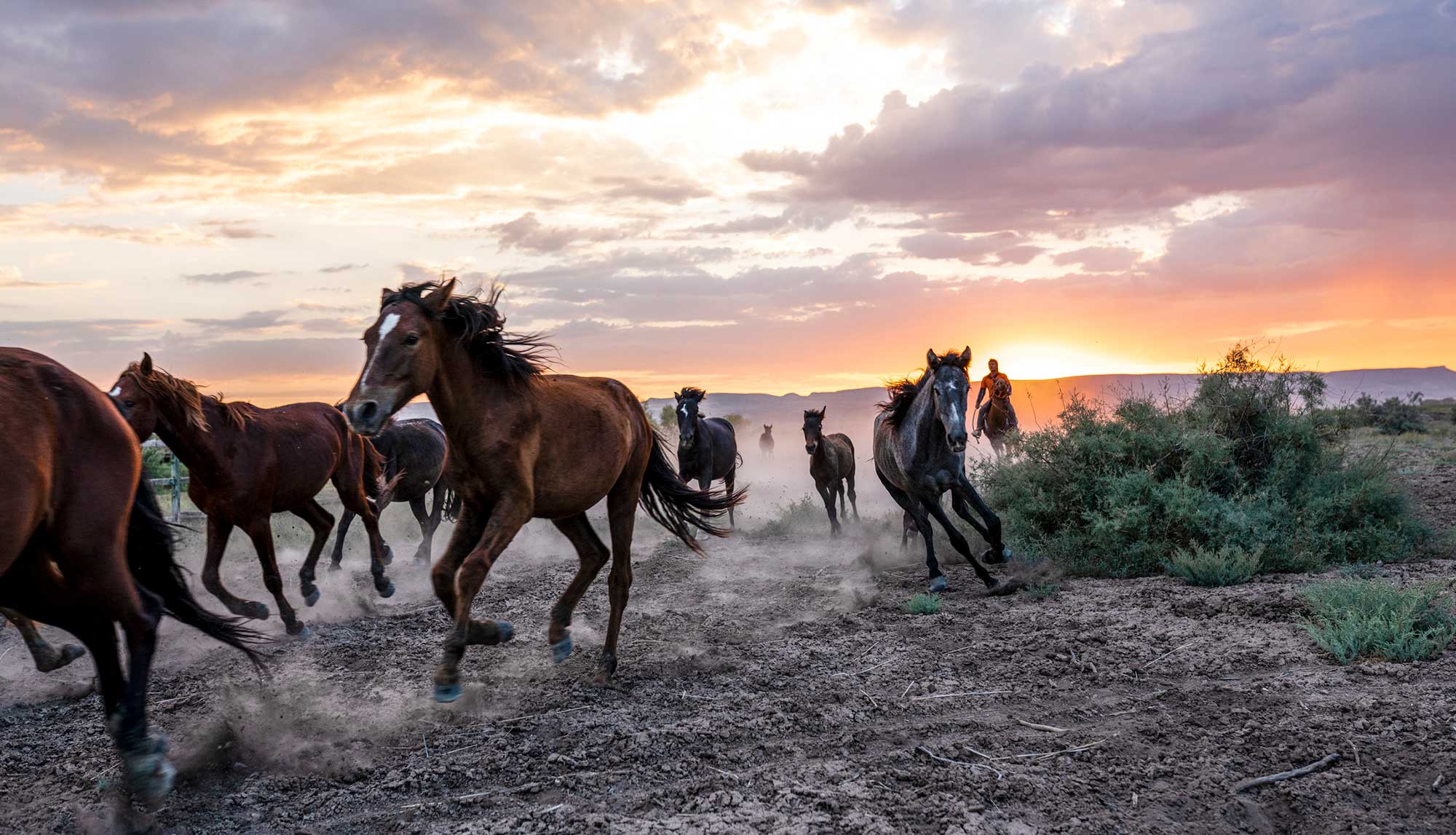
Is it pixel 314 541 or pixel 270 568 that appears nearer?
pixel 270 568

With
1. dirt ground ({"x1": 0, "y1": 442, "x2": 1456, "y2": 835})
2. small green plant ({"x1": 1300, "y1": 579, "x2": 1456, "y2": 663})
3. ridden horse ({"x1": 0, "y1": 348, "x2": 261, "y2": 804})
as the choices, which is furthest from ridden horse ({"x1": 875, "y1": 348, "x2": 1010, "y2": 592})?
ridden horse ({"x1": 0, "y1": 348, "x2": 261, "y2": 804})

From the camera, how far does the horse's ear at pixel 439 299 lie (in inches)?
200

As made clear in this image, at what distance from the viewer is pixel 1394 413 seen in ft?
95.7

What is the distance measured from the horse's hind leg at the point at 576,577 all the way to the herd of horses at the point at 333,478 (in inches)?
0.6

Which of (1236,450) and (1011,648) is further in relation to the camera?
(1236,450)

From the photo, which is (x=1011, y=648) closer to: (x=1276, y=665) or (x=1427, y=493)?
(x=1276, y=665)

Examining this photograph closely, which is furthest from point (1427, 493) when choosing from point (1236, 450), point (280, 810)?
point (280, 810)

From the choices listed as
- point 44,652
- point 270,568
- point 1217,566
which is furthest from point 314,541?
point 1217,566

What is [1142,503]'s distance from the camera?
9.59 m

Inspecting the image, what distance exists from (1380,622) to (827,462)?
10342 mm

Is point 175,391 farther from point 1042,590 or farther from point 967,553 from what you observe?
point 1042,590

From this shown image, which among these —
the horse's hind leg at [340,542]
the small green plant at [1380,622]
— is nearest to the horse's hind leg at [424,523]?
the horse's hind leg at [340,542]

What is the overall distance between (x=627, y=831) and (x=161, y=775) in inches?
83.9

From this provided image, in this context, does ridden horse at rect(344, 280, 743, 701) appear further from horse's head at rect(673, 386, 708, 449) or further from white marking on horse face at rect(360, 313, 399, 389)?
horse's head at rect(673, 386, 708, 449)
